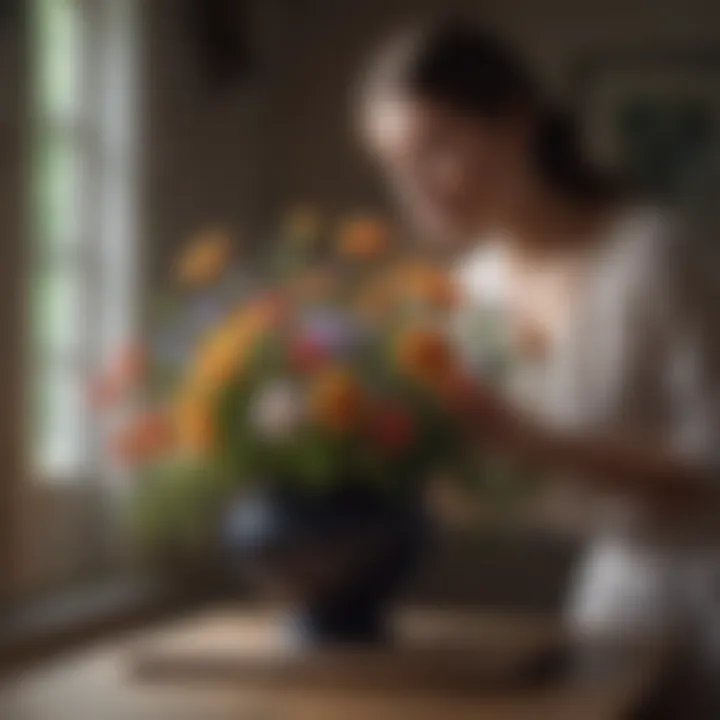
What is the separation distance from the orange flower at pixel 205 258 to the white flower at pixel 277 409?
0.08 metres

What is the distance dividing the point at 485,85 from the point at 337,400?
7.5 inches

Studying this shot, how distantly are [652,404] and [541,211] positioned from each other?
0.40 ft

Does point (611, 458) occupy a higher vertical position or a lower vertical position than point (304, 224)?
lower

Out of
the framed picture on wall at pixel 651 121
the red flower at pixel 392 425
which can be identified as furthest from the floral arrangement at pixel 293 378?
the framed picture on wall at pixel 651 121

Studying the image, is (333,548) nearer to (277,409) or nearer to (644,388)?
(277,409)

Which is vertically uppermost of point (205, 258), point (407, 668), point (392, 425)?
point (205, 258)

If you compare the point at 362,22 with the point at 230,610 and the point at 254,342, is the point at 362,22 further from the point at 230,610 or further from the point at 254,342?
the point at 230,610

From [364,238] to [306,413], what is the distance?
0.10 meters

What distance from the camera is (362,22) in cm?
94

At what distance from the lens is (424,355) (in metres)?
0.94

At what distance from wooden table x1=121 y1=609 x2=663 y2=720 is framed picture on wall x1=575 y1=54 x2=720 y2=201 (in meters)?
0.25

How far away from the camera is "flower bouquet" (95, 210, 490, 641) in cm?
93

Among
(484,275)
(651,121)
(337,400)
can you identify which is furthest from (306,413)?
(651,121)

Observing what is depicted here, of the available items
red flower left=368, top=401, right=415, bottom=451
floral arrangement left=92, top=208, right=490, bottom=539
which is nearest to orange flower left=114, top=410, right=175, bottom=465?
floral arrangement left=92, top=208, right=490, bottom=539
